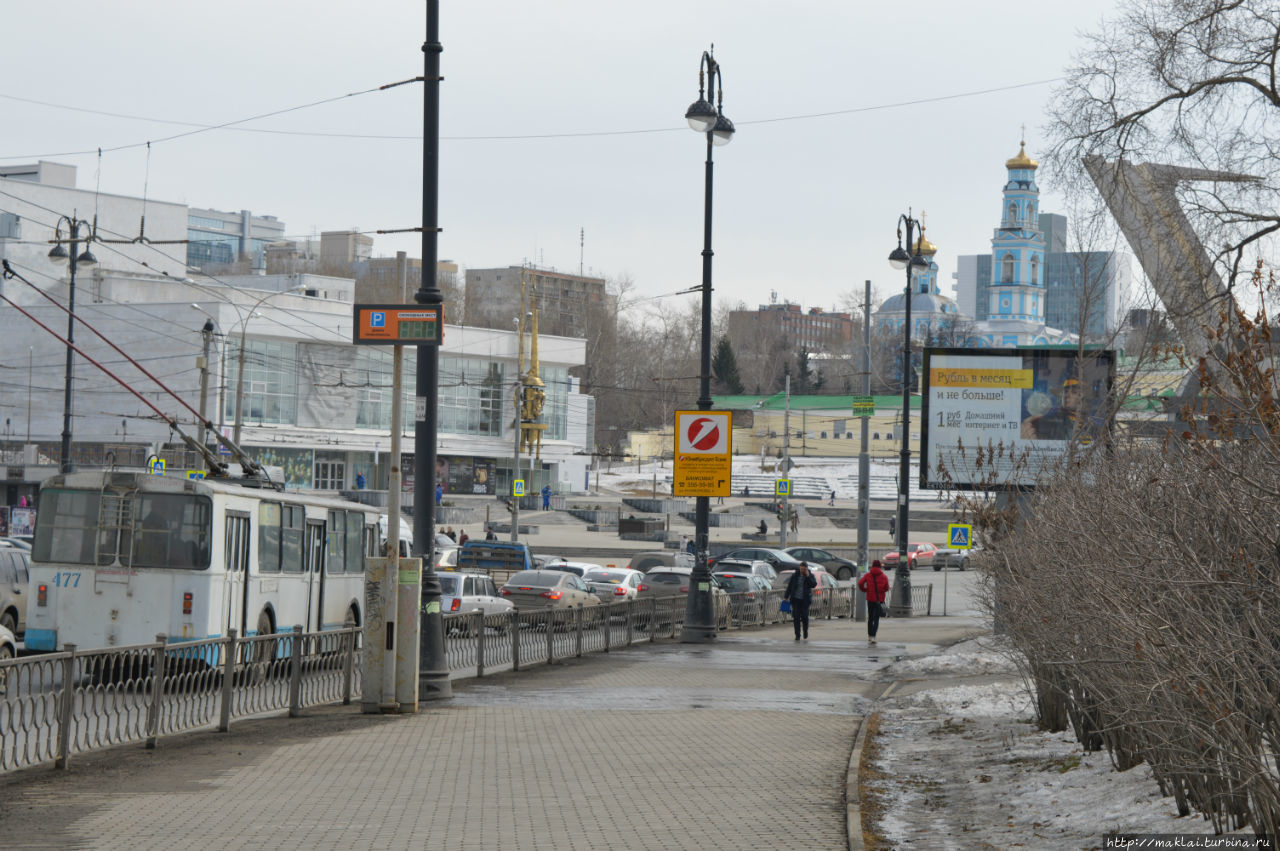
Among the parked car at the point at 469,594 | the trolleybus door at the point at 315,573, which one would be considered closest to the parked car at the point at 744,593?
the parked car at the point at 469,594

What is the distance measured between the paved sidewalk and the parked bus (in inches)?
136

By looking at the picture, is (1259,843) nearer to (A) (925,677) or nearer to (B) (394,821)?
(B) (394,821)

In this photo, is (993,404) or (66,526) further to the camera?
(993,404)

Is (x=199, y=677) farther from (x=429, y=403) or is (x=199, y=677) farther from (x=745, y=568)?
(x=745, y=568)

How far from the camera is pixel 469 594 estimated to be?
3000 cm

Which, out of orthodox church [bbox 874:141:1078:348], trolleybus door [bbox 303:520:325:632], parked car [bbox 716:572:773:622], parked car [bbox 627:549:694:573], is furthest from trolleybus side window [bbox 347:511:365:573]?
orthodox church [bbox 874:141:1078:348]

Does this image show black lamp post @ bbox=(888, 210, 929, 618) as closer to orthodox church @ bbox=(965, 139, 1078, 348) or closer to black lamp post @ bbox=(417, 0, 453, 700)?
black lamp post @ bbox=(417, 0, 453, 700)

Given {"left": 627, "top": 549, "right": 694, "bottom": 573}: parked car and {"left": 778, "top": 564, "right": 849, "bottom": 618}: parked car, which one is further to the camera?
{"left": 627, "top": 549, "right": 694, "bottom": 573}: parked car

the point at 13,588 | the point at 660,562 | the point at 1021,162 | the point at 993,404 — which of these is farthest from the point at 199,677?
the point at 1021,162

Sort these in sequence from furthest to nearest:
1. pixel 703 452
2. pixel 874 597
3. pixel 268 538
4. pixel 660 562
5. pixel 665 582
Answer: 1. pixel 660 562
2. pixel 665 582
3. pixel 874 597
4. pixel 703 452
5. pixel 268 538

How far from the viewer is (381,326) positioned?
15.2m

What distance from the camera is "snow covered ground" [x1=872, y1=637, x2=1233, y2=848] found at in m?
9.12

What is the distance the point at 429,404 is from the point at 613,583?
2183 cm

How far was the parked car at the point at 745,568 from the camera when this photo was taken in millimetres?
41562
